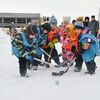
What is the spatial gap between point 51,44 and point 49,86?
247 centimetres

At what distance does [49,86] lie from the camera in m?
7.82

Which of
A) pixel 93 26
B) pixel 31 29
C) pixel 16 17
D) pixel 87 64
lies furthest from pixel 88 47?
pixel 16 17

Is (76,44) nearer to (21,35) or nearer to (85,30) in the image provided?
(85,30)

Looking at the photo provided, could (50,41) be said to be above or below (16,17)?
above

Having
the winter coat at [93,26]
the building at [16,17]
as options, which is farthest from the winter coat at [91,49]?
the building at [16,17]

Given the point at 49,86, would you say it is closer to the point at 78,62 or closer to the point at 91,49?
the point at 91,49

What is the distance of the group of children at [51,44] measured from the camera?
8688 mm

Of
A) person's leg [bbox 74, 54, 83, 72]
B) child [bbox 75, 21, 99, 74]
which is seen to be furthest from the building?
child [bbox 75, 21, 99, 74]

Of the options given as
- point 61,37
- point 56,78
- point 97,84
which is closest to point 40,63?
point 61,37

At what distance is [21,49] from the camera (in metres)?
8.66

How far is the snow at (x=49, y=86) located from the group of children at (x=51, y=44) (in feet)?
0.98

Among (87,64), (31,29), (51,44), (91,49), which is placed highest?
(31,29)

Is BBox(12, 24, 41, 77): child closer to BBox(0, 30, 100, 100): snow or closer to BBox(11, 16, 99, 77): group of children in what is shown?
BBox(11, 16, 99, 77): group of children

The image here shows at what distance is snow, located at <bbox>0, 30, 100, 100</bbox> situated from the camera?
22.8 feet
